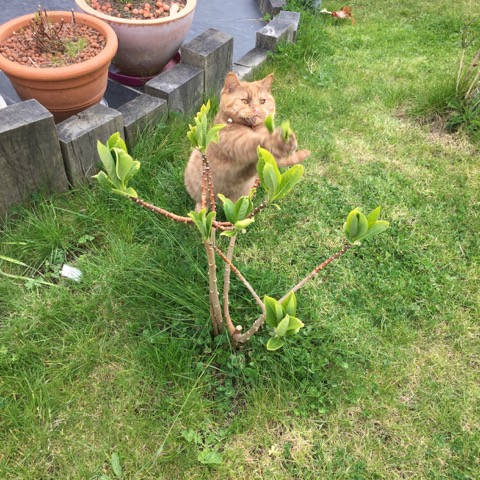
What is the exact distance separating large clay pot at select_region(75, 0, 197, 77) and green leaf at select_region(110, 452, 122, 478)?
2.61 metres

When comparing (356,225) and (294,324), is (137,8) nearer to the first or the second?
(356,225)

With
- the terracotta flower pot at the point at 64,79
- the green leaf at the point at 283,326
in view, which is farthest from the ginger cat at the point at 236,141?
the green leaf at the point at 283,326

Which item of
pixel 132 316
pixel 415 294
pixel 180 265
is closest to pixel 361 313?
pixel 415 294

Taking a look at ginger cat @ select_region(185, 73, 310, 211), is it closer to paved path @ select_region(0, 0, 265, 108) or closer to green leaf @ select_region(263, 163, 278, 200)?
green leaf @ select_region(263, 163, 278, 200)

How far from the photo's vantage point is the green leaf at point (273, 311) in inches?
55.5

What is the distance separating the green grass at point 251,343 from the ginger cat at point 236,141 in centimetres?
36

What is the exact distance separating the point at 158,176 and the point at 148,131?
34 centimetres

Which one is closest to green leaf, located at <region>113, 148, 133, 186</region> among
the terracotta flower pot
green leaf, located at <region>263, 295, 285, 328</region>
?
green leaf, located at <region>263, 295, 285, 328</region>

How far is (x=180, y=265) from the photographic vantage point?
238cm

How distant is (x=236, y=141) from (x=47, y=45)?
57.0 inches

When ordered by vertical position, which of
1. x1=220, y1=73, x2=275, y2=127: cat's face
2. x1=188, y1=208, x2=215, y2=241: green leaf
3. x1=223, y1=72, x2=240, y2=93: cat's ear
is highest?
x1=188, y1=208, x2=215, y2=241: green leaf

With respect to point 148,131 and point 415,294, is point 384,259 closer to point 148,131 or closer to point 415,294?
point 415,294

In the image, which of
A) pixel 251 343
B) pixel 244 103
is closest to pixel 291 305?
pixel 251 343

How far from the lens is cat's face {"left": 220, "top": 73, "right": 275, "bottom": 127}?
92.0 inches
